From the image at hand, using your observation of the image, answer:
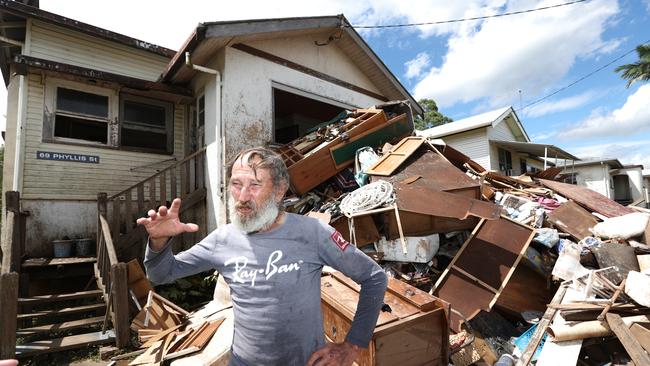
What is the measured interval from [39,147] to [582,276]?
10.3 meters

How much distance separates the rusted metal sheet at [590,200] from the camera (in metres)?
6.16

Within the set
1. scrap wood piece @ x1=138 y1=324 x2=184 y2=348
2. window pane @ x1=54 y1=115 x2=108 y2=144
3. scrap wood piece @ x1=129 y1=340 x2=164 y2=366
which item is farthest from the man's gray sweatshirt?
window pane @ x1=54 y1=115 x2=108 y2=144

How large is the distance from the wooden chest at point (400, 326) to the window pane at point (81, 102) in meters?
7.55

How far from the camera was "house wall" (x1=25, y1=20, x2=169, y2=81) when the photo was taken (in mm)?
7340

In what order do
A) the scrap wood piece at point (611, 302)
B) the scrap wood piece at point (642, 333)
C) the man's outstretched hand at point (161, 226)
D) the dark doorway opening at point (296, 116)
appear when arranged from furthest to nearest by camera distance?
the dark doorway opening at point (296, 116) < the scrap wood piece at point (611, 302) < the scrap wood piece at point (642, 333) < the man's outstretched hand at point (161, 226)

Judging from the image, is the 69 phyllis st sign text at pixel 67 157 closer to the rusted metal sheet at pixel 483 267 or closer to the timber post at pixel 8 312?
the timber post at pixel 8 312

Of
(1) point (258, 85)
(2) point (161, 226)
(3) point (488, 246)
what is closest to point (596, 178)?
(3) point (488, 246)

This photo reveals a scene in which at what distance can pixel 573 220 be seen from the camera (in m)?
5.68

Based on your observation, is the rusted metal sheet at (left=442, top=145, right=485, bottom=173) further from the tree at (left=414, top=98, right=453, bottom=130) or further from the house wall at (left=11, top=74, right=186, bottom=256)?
the tree at (left=414, top=98, right=453, bottom=130)

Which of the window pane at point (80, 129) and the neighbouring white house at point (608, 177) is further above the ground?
the window pane at point (80, 129)

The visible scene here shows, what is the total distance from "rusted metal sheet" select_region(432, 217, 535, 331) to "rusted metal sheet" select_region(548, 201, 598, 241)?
1.22 metres

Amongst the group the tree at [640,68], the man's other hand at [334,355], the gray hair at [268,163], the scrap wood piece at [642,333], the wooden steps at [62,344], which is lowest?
the wooden steps at [62,344]

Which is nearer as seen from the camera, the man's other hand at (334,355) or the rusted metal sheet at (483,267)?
the man's other hand at (334,355)

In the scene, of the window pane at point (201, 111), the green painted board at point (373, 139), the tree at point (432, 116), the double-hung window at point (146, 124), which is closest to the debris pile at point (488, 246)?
the green painted board at point (373, 139)
